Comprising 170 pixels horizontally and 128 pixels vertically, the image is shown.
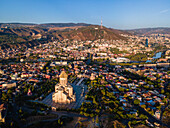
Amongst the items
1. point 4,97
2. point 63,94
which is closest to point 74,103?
point 63,94

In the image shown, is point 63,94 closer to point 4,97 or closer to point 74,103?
point 74,103

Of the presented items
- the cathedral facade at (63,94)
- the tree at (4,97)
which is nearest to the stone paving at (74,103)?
the cathedral facade at (63,94)

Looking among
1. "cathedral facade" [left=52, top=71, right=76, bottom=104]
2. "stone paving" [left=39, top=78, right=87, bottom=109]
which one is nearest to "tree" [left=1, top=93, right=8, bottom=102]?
"stone paving" [left=39, top=78, right=87, bottom=109]

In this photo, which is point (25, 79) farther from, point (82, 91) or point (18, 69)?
point (82, 91)

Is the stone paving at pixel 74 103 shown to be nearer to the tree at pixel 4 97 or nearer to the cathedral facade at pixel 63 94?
the cathedral facade at pixel 63 94

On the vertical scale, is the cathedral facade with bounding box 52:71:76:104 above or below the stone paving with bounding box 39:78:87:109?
above

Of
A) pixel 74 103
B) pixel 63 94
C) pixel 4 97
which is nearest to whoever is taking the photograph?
pixel 63 94

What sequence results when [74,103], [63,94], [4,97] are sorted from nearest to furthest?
[63,94], [74,103], [4,97]

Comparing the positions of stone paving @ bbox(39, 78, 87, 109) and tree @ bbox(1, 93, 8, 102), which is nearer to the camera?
stone paving @ bbox(39, 78, 87, 109)

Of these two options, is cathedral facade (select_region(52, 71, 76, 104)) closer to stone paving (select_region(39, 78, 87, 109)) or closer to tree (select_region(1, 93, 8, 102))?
stone paving (select_region(39, 78, 87, 109))

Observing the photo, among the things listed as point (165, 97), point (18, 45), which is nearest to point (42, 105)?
point (165, 97)

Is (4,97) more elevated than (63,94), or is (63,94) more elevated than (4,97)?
(63,94)
